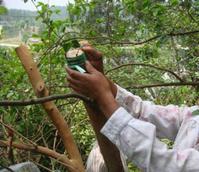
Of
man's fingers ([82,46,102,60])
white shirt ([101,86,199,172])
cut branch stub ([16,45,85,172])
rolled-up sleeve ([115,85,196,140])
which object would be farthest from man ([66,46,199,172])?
rolled-up sleeve ([115,85,196,140])

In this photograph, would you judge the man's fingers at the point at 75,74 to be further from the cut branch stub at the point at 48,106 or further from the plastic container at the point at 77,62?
the cut branch stub at the point at 48,106

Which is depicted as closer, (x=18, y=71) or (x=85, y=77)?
(x=85, y=77)

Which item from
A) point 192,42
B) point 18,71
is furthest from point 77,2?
point 192,42

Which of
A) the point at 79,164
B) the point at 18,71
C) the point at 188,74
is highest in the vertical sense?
the point at 18,71

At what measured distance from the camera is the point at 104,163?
1.56 meters

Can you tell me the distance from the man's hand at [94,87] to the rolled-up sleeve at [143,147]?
3cm

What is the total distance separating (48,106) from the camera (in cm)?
162

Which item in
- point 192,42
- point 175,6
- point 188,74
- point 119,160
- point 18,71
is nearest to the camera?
point 119,160

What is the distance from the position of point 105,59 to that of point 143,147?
2960 mm

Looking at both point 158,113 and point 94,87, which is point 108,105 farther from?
point 158,113

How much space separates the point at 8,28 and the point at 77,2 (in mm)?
1078

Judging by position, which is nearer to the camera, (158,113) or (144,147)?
(144,147)

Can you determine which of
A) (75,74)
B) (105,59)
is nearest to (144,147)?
(75,74)

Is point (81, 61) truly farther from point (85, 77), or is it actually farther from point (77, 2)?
point (77, 2)
